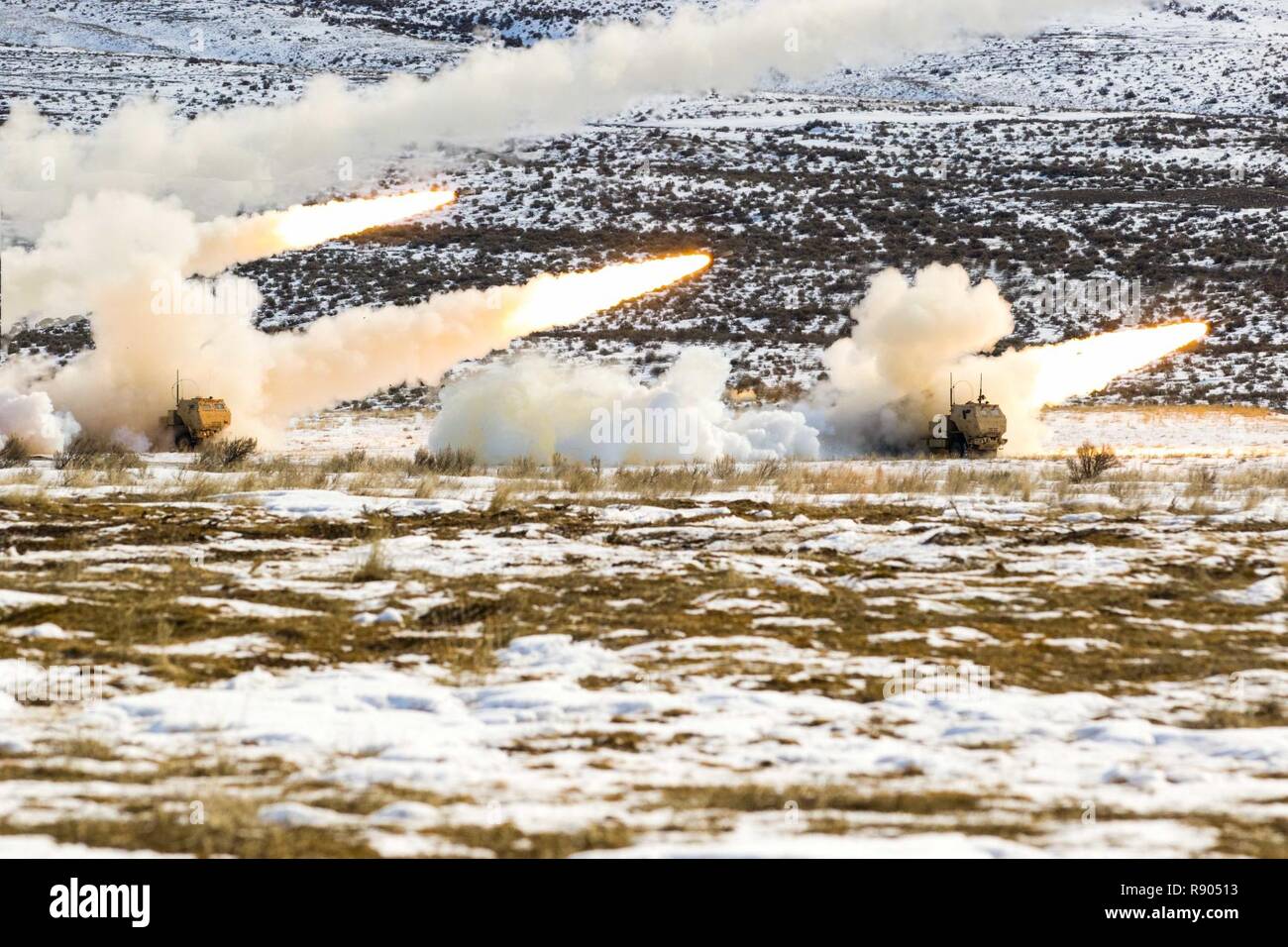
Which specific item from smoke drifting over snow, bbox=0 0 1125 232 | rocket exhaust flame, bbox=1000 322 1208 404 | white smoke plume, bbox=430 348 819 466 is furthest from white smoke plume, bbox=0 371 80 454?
rocket exhaust flame, bbox=1000 322 1208 404

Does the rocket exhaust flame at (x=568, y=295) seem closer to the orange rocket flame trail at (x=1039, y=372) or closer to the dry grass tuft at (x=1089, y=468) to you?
the orange rocket flame trail at (x=1039, y=372)

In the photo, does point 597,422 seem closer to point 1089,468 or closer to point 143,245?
point 1089,468

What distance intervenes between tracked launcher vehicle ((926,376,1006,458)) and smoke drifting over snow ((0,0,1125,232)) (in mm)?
15554

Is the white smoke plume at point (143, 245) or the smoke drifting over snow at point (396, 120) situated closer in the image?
the white smoke plume at point (143, 245)

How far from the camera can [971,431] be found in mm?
32500

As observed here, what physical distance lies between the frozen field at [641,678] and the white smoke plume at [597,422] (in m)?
11.7

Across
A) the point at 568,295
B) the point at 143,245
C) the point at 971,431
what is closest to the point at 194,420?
the point at 143,245

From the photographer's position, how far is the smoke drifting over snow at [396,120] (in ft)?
134

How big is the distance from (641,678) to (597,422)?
69.2 feet

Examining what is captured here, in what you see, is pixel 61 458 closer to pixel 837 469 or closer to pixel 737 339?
pixel 837 469

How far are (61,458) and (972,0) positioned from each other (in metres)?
37.4

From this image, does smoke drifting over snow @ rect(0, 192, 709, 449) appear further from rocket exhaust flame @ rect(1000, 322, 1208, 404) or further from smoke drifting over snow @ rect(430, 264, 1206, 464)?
rocket exhaust flame @ rect(1000, 322, 1208, 404)

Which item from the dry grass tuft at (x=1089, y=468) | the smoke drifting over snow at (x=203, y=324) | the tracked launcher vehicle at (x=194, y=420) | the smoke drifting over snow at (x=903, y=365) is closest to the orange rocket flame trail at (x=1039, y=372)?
the smoke drifting over snow at (x=903, y=365)
